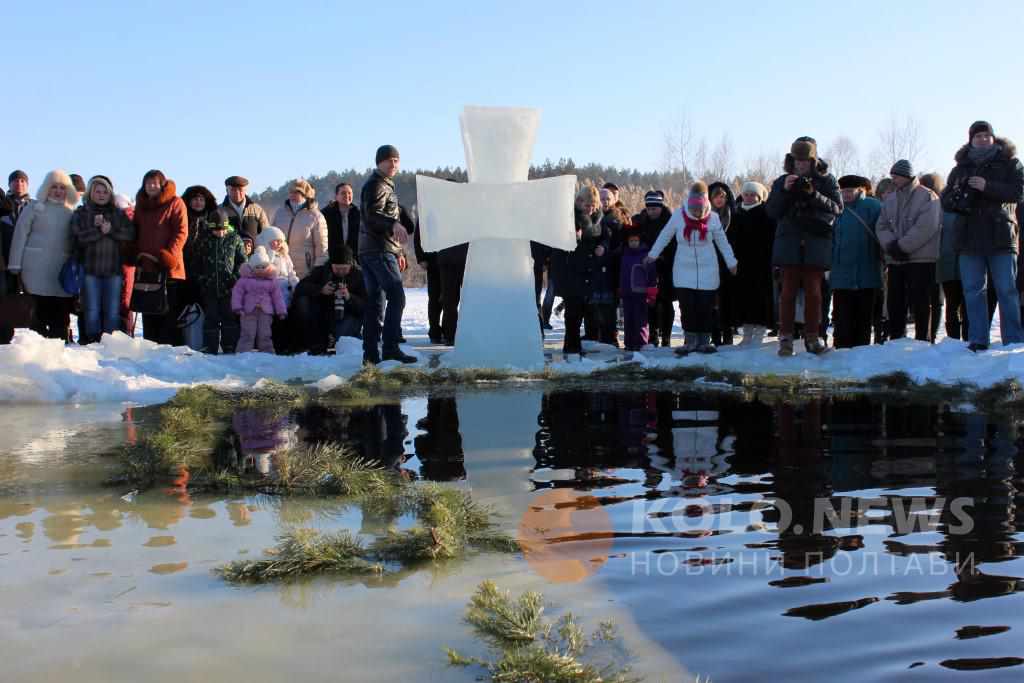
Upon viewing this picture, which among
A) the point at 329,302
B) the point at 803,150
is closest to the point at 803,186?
the point at 803,150

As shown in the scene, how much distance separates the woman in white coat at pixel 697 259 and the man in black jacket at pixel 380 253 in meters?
2.87

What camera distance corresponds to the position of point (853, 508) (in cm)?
465

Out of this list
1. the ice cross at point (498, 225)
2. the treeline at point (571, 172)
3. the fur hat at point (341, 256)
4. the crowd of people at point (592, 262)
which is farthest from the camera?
the treeline at point (571, 172)

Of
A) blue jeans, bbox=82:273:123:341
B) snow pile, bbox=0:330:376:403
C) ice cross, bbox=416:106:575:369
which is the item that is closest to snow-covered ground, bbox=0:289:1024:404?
snow pile, bbox=0:330:376:403

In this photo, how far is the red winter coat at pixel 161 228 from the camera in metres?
11.5

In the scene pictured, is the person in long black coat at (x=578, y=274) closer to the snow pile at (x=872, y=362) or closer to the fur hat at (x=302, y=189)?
the snow pile at (x=872, y=362)

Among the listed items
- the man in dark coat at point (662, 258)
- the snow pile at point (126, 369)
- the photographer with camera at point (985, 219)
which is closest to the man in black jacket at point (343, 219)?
the snow pile at point (126, 369)

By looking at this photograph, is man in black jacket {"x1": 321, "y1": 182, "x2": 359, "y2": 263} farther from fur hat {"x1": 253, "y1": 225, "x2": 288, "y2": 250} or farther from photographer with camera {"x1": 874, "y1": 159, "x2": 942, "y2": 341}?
photographer with camera {"x1": 874, "y1": 159, "x2": 942, "y2": 341}

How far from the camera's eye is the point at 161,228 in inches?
455

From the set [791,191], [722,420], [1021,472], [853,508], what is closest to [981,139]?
[791,191]

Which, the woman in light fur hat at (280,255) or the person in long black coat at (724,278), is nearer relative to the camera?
the woman in light fur hat at (280,255)

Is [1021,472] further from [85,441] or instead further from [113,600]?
[85,441]

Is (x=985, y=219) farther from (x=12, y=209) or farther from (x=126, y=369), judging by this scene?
(x=12, y=209)

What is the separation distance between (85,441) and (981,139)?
314 inches
